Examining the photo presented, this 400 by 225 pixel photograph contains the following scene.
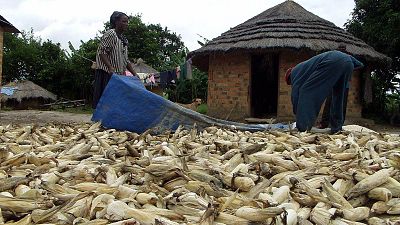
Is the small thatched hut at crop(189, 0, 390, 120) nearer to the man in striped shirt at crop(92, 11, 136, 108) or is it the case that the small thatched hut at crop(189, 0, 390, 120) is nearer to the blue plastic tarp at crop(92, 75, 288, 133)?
the man in striped shirt at crop(92, 11, 136, 108)

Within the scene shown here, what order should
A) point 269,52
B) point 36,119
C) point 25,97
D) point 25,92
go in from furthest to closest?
point 25,92, point 25,97, point 36,119, point 269,52

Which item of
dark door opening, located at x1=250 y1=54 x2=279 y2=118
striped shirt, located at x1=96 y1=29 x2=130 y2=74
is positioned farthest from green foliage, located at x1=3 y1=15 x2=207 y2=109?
striped shirt, located at x1=96 y1=29 x2=130 y2=74

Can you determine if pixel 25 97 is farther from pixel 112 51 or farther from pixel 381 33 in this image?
pixel 112 51

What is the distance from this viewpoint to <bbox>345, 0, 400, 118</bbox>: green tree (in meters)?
12.6

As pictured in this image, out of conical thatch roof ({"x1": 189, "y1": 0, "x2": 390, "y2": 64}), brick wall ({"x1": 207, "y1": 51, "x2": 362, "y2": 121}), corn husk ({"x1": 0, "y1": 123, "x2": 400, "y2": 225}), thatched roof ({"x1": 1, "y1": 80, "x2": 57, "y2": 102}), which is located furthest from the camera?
thatched roof ({"x1": 1, "y1": 80, "x2": 57, "y2": 102})

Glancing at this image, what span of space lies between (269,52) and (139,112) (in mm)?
6687

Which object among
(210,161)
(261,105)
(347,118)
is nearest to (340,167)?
(210,161)

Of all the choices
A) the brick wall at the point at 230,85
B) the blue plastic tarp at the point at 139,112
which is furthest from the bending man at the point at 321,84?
the brick wall at the point at 230,85

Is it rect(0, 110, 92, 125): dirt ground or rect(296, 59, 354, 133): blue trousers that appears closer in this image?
rect(296, 59, 354, 133): blue trousers

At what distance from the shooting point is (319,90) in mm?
4340

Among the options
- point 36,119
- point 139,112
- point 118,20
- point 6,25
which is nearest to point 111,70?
point 118,20

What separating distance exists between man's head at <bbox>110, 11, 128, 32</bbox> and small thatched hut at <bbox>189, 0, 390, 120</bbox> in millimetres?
5749

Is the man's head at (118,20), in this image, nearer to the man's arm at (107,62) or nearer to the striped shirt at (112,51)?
the striped shirt at (112,51)

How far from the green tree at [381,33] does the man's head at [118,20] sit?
9.94 metres
